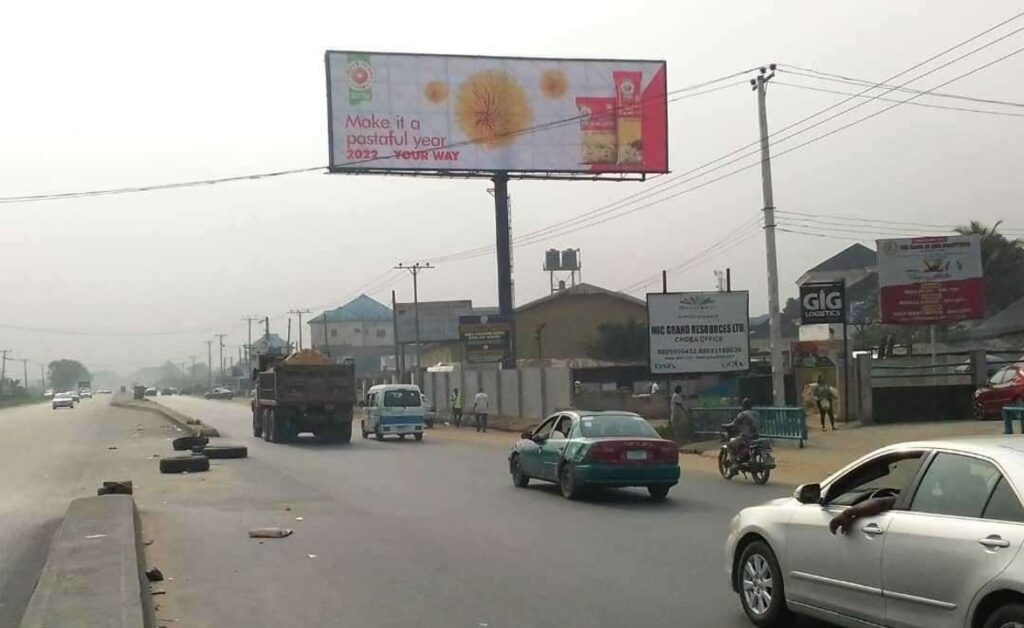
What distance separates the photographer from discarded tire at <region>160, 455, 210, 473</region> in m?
22.8

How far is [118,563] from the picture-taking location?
972 cm

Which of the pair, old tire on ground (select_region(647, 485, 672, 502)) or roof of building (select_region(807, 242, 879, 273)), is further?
roof of building (select_region(807, 242, 879, 273))

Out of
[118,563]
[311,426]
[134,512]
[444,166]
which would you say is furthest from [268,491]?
[444,166]

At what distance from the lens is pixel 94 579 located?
8992 mm

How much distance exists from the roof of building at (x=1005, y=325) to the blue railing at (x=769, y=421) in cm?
2905

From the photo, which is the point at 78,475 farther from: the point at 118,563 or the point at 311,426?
the point at 118,563

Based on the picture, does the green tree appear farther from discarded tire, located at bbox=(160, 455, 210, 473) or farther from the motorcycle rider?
the motorcycle rider

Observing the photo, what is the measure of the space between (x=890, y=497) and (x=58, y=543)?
26.5ft

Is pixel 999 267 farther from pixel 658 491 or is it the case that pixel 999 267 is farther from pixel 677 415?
pixel 658 491

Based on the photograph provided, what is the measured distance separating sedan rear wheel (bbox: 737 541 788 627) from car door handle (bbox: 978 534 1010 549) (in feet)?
7.02

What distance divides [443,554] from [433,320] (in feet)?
280

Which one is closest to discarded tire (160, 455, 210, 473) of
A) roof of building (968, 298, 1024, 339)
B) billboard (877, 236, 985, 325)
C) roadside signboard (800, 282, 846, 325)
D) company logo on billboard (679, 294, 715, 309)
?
company logo on billboard (679, 294, 715, 309)

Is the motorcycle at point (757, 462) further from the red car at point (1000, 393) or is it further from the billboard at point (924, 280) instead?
the billboard at point (924, 280)

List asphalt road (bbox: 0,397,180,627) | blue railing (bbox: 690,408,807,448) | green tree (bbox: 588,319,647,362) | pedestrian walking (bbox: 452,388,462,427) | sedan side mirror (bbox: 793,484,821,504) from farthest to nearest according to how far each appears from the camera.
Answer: green tree (bbox: 588,319,647,362)
pedestrian walking (bbox: 452,388,462,427)
blue railing (bbox: 690,408,807,448)
asphalt road (bbox: 0,397,180,627)
sedan side mirror (bbox: 793,484,821,504)
